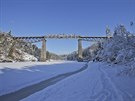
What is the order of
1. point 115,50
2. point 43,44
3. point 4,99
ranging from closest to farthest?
1. point 4,99
2. point 115,50
3. point 43,44

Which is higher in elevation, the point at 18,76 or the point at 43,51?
the point at 43,51

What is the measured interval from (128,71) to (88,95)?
740cm

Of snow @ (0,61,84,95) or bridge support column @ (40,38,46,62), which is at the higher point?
bridge support column @ (40,38,46,62)

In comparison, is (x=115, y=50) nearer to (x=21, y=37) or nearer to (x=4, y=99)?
(x=4, y=99)

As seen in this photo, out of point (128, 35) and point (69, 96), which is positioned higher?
point (128, 35)

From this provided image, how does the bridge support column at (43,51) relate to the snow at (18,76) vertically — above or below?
above

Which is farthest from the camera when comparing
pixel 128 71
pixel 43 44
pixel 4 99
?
pixel 43 44

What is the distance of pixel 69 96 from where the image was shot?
43.9 ft

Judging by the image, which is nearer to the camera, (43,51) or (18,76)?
(18,76)


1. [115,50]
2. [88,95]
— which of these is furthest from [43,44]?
[88,95]

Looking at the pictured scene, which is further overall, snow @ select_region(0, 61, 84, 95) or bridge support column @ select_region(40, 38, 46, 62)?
bridge support column @ select_region(40, 38, 46, 62)

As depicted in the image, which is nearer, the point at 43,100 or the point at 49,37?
the point at 43,100

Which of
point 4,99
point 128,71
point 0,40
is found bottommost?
point 4,99

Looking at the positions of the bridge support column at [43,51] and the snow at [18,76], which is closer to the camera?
the snow at [18,76]
